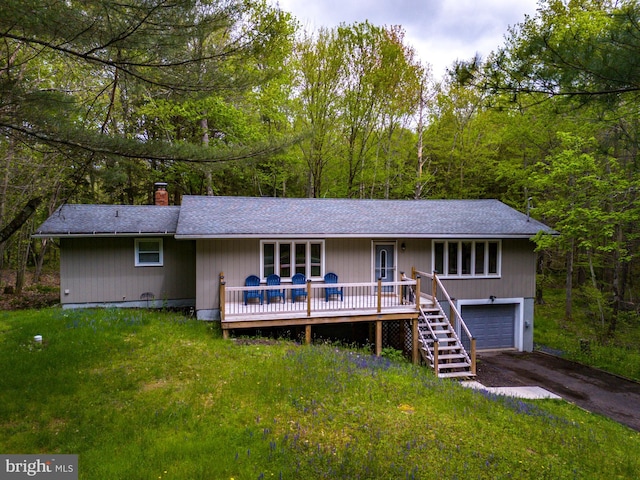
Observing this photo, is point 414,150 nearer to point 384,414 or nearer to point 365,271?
point 365,271

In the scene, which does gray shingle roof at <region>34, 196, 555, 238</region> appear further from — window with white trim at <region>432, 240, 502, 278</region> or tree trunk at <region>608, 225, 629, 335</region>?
tree trunk at <region>608, 225, 629, 335</region>

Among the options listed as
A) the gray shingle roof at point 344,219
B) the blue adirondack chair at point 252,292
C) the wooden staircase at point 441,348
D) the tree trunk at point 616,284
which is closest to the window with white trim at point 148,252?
the gray shingle roof at point 344,219

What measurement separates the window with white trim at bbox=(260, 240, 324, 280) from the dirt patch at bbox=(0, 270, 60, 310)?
27.8 ft

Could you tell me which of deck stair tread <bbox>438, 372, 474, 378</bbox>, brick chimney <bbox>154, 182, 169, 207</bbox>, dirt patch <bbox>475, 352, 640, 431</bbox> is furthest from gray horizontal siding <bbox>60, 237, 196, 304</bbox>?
dirt patch <bbox>475, 352, 640, 431</bbox>

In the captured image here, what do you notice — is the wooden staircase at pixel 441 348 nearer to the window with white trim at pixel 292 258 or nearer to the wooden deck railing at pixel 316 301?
the wooden deck railing at pixel 316 301

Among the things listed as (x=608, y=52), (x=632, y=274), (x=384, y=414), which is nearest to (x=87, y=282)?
(x=384, y=414)

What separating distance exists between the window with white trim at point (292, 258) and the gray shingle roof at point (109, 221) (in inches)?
130

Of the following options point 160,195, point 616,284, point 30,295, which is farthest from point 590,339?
point 30,295

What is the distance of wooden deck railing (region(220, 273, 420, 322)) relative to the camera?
30.7 ft

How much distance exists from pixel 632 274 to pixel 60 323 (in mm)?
24365

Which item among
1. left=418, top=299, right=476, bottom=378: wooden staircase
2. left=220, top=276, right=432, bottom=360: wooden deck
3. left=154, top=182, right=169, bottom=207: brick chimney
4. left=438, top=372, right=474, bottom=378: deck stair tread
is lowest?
left=438, top=372, right=474, bottom=378: deck stair tread

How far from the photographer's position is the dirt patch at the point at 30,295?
13.0 meters

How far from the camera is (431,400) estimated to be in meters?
6.20

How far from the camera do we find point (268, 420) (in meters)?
5.18
